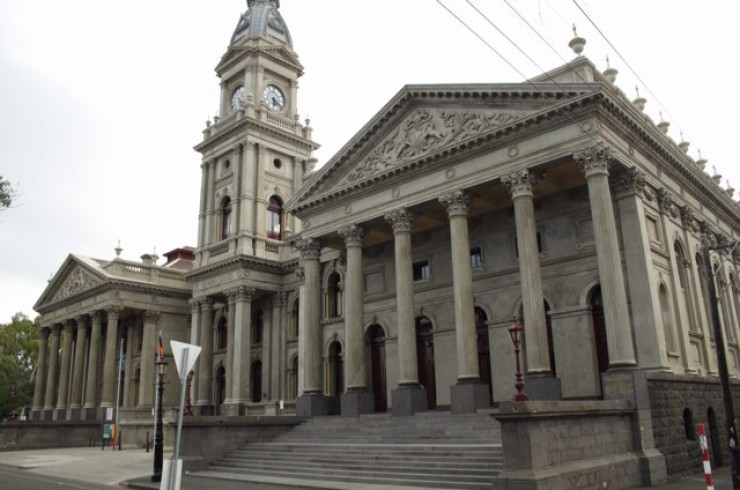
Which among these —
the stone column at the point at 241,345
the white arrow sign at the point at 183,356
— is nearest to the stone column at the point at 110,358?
the stone column at the point at 241,345

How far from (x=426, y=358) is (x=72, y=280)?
3466 centimetres

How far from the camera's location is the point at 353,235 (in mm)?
29484

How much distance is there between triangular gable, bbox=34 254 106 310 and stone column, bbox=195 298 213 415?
902cm

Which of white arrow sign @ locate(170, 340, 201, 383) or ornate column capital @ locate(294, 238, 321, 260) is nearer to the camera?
white arrow sign @ locate(170, 340, 201, 383)

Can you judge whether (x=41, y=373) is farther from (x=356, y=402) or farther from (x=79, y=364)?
(x=356, y=402)

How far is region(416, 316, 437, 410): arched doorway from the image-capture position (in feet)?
97.6

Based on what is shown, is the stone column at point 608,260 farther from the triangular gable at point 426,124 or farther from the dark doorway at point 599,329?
the dark doorway at point 599,329

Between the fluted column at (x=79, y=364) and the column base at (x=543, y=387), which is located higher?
the fluted column at (x=79, y=364)

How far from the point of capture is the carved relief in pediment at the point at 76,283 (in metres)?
49.5

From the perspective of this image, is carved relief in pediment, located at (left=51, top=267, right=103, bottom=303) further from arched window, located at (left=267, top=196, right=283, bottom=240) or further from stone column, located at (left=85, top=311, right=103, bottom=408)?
arched window, located at (left=267, top=196, right=283, bottom=240)

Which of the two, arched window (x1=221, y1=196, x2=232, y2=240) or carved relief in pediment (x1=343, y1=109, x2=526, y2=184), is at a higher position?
arched window (x1=221, y1=196, x2=232, y2=240)

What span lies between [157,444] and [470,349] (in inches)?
436

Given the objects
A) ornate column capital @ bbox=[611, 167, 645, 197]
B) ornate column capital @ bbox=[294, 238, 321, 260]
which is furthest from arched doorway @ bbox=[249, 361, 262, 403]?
ornate column capital @ bbox=[611, 167, 645, 197]

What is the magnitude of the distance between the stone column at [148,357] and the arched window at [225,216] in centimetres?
841
